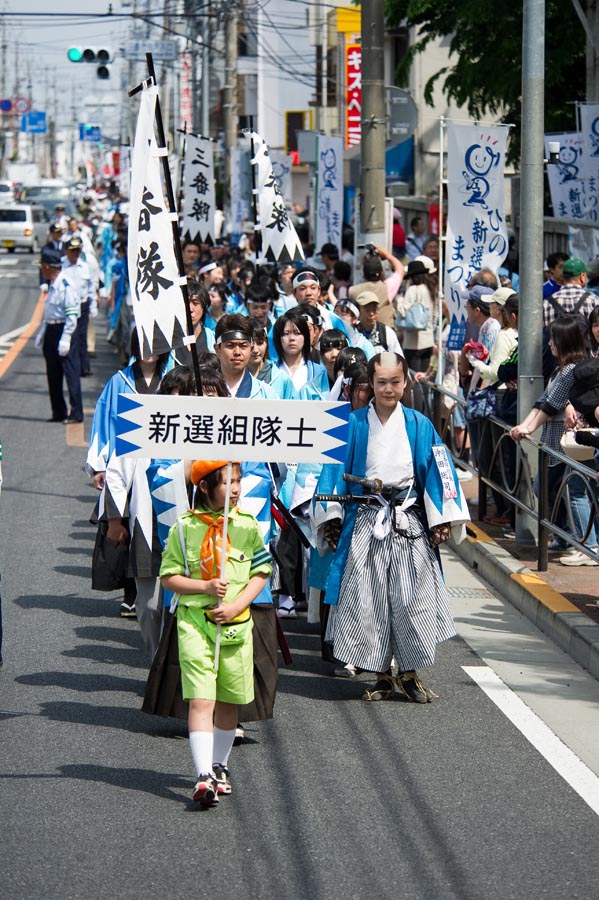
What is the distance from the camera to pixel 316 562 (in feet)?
24.7

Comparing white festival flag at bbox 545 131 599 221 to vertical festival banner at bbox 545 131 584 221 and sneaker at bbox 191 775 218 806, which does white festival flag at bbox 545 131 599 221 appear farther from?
sneaker at bbox 191 775 218 806

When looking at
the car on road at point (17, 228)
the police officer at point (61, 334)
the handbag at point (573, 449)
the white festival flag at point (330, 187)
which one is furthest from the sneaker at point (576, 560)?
the car on road at point (17, 228)

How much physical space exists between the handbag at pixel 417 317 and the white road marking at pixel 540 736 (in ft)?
24.6

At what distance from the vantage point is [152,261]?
660 cm

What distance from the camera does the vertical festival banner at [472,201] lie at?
42.3 feet

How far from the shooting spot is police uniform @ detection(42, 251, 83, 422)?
16.2 meters

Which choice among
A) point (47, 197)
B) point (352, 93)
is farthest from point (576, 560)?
point (47, 197)

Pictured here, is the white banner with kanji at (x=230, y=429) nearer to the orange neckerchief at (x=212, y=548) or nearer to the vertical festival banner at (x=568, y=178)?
the orange neckerchief at (x=212, y=548)

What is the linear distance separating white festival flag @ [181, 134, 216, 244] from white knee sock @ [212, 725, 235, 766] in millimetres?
12581

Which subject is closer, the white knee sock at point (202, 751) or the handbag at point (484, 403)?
the white knee sock at point (202, 751)

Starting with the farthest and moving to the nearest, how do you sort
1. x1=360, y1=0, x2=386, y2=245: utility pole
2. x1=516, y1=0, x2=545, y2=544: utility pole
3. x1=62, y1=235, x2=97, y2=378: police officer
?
1. x1=62, y1=235, x2=97, y2=378: police officer
2. x1=360, y1=0, x2=386, y2=245: utility pole
3. x1=516, y1=0, x2=545, y2=544: utility pole

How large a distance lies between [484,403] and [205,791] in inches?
235

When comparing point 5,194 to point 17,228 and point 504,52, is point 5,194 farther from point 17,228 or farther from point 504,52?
point 504,52

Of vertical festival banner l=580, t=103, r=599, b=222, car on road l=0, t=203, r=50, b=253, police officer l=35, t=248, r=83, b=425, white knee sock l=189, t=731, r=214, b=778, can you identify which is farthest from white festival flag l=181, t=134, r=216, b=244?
car on road l=0, t=203, r=50, b=253
